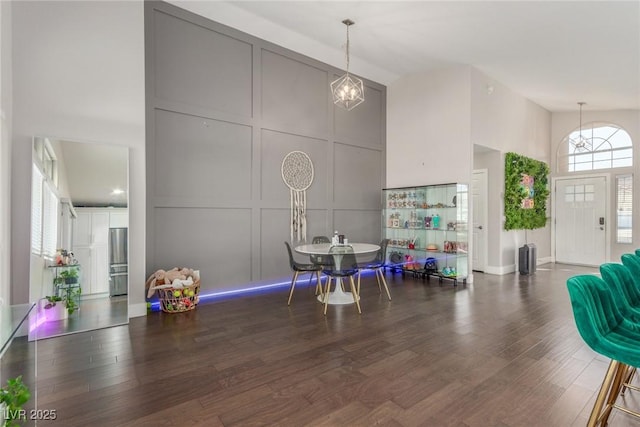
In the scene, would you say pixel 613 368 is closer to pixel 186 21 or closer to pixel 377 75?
pixel 186 21

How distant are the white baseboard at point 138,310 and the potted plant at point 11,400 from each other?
2.43m

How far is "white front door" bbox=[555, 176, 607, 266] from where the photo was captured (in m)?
6.74

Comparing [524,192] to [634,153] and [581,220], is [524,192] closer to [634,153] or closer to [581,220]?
[581,220]

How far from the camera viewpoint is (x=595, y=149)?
6965 millimetres

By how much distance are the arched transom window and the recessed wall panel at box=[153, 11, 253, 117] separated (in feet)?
23.7

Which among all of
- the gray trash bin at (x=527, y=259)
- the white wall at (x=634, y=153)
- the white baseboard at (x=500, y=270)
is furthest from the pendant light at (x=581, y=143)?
the white baseboard at (x=500, y=270)

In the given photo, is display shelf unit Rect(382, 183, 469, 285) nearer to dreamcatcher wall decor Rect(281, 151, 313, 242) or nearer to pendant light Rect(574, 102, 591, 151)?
dreamcatcher wall decor Rect(281, 151, 313, 242)

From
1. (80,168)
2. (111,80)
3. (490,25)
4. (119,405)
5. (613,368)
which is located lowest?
(119,405)

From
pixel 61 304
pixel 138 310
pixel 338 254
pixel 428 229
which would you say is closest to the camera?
pixel 61 304

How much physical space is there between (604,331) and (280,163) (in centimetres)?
436

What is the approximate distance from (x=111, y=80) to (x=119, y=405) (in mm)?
3230

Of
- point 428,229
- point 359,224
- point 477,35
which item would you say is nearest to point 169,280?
point 359,224

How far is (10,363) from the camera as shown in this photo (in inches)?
57.0

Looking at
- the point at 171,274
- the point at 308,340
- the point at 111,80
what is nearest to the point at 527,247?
the point at 308,340
